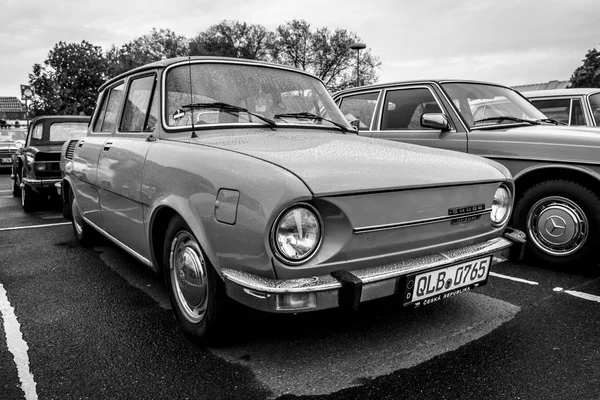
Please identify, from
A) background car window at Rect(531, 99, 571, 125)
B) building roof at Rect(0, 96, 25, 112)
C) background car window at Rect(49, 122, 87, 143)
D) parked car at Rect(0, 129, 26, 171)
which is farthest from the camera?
building roof at Rect(0, 96, 25, 112)

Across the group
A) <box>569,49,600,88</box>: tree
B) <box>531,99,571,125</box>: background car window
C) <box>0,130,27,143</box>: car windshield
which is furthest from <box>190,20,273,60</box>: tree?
<box>531,99,571,125</box>: background car window

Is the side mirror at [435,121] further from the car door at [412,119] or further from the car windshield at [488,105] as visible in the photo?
the car windshield at [488,105]

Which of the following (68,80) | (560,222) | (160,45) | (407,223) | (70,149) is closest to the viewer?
(407,223)

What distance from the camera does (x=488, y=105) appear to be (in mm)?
5031

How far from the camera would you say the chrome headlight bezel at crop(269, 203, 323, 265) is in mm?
2016

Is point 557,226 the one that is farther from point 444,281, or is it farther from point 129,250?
point 129,250

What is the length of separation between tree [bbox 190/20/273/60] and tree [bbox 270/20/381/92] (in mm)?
2429

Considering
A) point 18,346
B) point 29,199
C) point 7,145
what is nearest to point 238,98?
point 18,346

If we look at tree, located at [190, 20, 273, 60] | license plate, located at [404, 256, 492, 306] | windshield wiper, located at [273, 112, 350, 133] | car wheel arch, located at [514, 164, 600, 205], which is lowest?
license plate, located at [404, 256, 492, 306]

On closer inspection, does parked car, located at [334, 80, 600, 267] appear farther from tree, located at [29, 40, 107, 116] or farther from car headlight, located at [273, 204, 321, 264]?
tree, located at [29, 40, 107, 116]

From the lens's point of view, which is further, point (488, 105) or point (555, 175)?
point (488, 105)

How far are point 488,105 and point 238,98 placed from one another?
3.07 metres

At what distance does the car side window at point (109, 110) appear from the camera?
397 cm

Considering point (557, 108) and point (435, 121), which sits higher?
point (557, 108)
